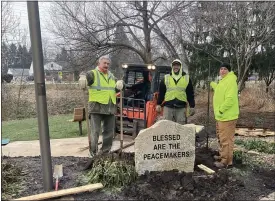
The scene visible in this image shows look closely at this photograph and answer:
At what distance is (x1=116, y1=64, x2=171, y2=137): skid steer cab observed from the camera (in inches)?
309

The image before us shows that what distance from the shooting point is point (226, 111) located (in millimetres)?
5117

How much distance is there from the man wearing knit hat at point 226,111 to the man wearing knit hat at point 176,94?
33.4 inches

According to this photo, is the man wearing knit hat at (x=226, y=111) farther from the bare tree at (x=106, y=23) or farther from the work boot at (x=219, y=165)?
the bare tree at (x=106, y=23)

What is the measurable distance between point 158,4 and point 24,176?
11.0 metres

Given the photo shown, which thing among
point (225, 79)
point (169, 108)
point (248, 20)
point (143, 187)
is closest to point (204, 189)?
point (143, 187)

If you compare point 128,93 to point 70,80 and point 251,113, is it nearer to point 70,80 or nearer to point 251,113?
point 251,113

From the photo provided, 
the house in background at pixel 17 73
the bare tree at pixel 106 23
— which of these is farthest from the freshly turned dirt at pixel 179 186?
the house in background at pixel 17 73

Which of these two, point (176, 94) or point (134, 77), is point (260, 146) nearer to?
point (176, 94)

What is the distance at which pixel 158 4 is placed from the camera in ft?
45.4

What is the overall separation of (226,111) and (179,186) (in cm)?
170

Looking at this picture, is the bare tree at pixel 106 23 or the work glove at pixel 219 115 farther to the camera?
the bare tree at pixel 106 23

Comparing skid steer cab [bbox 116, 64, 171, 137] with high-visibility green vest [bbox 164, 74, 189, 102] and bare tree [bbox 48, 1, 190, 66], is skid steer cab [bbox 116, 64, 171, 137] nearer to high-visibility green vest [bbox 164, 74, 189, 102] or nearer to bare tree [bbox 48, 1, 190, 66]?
high-visibility green vest [bbox 164, 74, 189, 102]

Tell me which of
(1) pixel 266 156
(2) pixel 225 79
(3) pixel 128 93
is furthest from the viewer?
(3) pixel 128 93

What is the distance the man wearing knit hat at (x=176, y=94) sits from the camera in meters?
5.96
